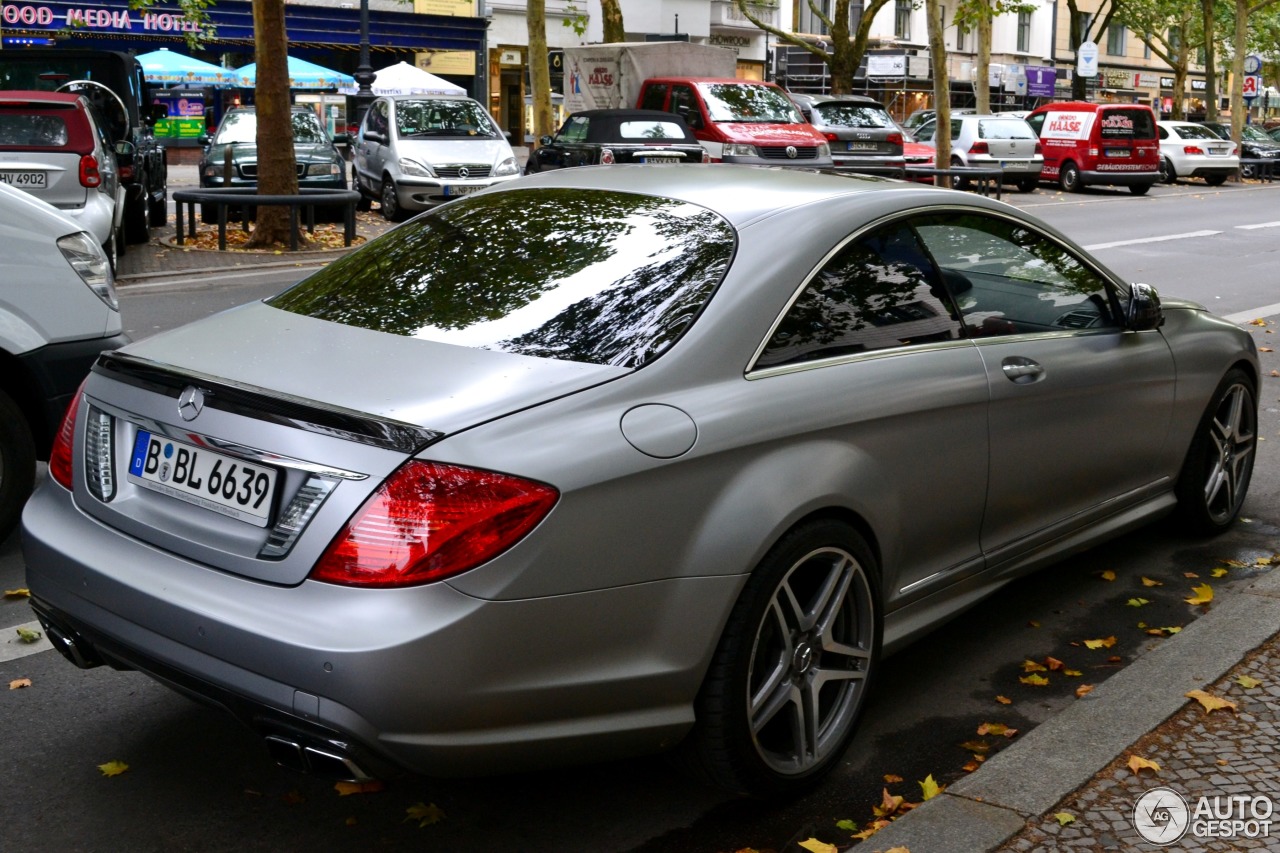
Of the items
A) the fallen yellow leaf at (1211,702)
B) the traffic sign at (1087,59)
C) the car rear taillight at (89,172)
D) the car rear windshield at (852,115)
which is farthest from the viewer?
the traffic sign at (1087,59)

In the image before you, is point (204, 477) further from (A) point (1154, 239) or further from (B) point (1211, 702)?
(A) point (1154, 239)

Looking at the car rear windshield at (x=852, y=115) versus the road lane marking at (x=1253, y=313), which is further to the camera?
the car rear windshield at (x=852, y=115)

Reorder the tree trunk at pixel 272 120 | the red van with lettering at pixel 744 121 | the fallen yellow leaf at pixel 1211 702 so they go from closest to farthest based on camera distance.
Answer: the fallen yellow leaf at pixel 1211 702, the tree trunk at pixel 272 120, the red van with lettering at pixel 744 121

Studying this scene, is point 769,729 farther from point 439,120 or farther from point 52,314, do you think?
point 439,120

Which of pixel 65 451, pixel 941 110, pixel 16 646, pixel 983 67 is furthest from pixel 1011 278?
pixel 983 67

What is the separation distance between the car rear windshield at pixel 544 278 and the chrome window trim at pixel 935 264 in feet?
0.62

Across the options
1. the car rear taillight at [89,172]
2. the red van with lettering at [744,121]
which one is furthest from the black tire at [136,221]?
the red van with lettering at [744,121]

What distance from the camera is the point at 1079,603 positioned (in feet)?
17.3

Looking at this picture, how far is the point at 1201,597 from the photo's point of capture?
528 cm

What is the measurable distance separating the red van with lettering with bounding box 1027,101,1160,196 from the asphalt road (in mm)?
26238

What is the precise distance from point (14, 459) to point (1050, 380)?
3565 mm

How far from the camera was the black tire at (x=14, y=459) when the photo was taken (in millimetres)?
5254

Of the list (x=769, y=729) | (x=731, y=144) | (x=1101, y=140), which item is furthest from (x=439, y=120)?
(x=769, y=729)

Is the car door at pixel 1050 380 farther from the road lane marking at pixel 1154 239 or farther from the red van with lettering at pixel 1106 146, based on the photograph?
the red van with lettering at pixel 1106 146
